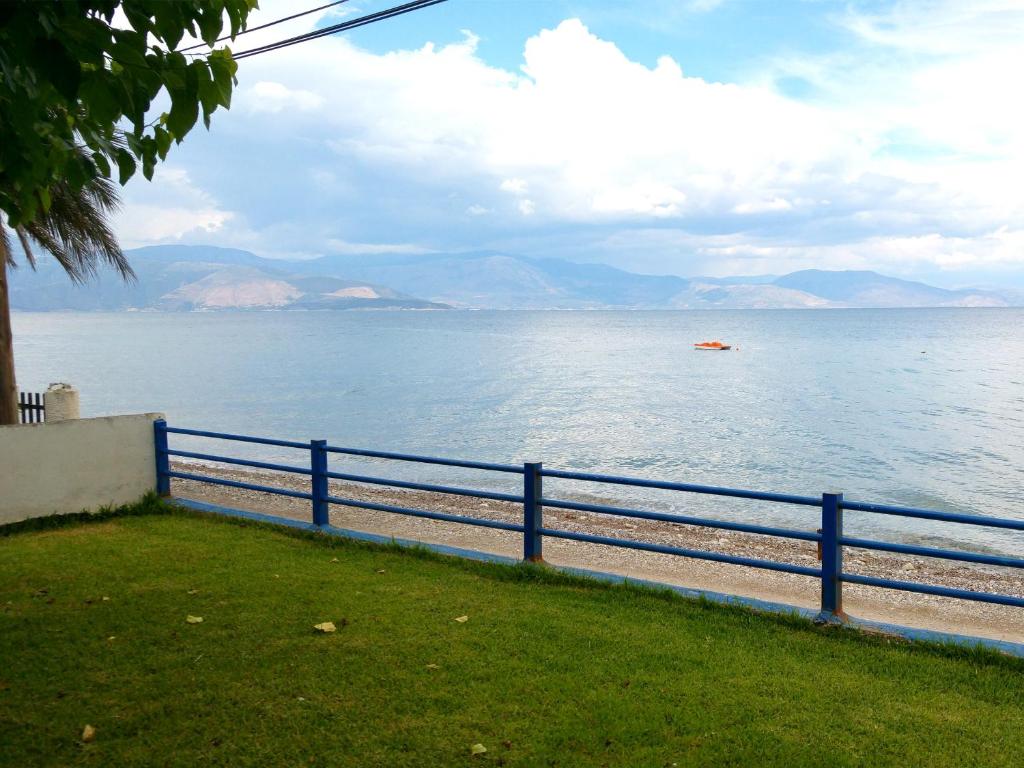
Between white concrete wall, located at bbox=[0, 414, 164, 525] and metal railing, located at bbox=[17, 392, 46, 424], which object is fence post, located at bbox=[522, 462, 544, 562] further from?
metal railing, located at bbox=[17, 392, 46, 424]

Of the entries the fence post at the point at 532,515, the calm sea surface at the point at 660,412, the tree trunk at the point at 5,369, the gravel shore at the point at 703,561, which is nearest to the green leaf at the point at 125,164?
the fence post at the point at 532,515

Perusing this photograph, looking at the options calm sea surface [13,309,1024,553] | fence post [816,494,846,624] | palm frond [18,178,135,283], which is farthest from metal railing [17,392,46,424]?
fence post [816,494,846,624]

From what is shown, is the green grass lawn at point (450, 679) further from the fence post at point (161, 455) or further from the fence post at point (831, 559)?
the fence post at point (161, 455)

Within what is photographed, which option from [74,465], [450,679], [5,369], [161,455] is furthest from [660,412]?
[450,679]

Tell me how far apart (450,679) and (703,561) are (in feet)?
24.6

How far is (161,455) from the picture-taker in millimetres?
11852

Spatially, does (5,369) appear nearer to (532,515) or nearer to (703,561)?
(532,515)

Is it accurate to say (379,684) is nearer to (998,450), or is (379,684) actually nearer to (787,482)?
(787,482)

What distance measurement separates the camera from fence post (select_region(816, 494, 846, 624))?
7234 millimetres

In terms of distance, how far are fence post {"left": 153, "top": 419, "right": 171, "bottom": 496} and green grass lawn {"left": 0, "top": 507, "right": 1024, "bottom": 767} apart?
3305 millimetres

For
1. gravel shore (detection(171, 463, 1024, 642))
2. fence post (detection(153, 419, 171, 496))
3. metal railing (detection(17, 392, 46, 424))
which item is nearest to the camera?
gravel shore (detection(171, 463, 1024, 642))

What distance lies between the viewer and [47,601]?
760 cm

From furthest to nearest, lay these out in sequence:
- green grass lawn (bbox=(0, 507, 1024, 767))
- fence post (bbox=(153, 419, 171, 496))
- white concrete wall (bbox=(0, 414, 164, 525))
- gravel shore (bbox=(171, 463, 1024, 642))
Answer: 1. fence post (bbox=(153, 419, 171, 496))
2. white concrete wall (bbox=(0, 414, 164, 525))
3. gravel shore (bbox=(171, 463, 1024, 642))
4. green grass lawn (bbox=(0, 507, 1024, 767))

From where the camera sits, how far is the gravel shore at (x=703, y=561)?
9.73 meters
